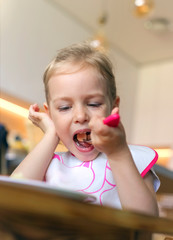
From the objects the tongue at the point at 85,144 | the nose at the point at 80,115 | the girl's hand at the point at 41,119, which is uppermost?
the nose at the point at 80,115

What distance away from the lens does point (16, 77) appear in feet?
10.5

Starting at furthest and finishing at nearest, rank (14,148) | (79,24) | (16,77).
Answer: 1. (79,24)
2. (16,77)
3. (14,148)

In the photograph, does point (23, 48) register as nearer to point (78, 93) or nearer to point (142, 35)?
point (142, 35)

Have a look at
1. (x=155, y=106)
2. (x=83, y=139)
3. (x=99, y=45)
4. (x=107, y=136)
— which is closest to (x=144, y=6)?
(x=99, y=45)

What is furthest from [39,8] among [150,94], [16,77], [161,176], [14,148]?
[161,176]

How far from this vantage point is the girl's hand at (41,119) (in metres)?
1.00

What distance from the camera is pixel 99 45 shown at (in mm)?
3146

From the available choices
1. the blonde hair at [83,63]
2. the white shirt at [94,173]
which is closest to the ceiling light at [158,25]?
the blonde hair at [83,63]

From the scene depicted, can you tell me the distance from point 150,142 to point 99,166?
148 inches

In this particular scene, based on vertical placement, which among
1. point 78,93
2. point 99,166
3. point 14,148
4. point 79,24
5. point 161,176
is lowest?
point 14,148

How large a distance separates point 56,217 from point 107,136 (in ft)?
0.88

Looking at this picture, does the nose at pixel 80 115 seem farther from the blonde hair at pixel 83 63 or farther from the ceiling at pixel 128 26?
the ceiling at pixel 128 26

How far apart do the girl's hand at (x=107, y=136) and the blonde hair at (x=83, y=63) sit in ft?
1.00

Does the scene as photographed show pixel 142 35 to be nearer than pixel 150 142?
Yes
